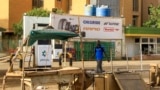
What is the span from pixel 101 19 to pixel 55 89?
25.9 meters

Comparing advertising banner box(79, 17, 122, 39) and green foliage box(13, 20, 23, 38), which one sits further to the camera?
green foliage box(13, 20, 23, 38)

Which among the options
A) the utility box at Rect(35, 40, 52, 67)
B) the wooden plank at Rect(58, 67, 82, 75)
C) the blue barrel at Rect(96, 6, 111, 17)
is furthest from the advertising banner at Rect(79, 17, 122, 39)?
the wooden plank at Rect(58, 67, 82, 75)

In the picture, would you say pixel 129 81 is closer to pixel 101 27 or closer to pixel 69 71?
pixel 69 71

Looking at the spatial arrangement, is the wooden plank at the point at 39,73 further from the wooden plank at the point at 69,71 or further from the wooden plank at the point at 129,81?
the wooden plank at the point at 129,81

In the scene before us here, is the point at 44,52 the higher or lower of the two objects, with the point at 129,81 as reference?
higher

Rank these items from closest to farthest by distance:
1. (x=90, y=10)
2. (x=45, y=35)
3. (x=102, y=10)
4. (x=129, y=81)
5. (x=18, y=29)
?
1. (x=45, y=35)
2. (x=129, y=81)
3. (x=102, y=10)
4. (x=90, y=10)
5. (x=18, y=29)

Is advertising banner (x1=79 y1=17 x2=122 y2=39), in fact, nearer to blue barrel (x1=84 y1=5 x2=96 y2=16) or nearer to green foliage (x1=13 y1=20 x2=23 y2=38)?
blue barrel (x1=84 y1=5 x2=96 y2=16)

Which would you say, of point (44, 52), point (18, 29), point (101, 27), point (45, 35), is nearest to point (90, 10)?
point (101, 27)

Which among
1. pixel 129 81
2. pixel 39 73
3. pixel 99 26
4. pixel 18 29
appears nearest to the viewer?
pixel 39 73

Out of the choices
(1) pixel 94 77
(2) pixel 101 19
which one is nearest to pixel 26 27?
(2) pixel 101 19

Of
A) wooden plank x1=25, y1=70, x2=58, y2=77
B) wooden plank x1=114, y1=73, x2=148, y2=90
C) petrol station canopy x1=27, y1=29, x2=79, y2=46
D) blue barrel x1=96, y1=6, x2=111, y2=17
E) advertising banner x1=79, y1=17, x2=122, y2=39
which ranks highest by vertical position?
blue barrel x1=96, y1=6, x2=111, y2=17

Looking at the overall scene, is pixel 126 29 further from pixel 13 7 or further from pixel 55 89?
pixel 55 89

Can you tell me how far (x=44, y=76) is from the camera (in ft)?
36.9

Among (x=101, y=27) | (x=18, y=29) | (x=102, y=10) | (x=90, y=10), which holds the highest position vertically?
(x=90, y=10)
